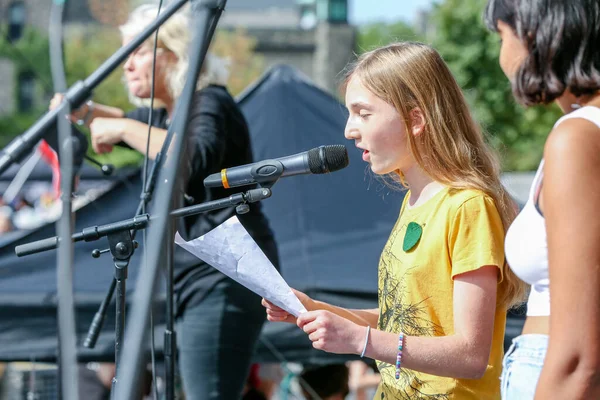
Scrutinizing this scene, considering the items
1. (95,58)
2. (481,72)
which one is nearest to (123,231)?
(481,72)

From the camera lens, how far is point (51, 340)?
347 cm

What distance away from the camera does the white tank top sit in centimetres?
138

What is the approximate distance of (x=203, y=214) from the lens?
2.68 m

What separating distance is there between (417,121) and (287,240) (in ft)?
7.11

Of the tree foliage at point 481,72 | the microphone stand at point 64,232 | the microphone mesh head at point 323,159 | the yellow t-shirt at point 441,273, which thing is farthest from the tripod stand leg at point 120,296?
the tree foliage at point 481,72

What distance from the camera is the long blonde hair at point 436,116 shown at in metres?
1.91

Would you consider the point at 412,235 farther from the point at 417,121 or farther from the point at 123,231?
the point at 123,231

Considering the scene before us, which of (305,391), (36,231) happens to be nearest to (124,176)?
(36,231)

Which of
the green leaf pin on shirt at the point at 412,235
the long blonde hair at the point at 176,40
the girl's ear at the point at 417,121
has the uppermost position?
the long blonde hair at the point at 176,40

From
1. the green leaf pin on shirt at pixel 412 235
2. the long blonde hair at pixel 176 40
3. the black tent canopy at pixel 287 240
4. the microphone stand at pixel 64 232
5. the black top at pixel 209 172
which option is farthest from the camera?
the black tent canopy at pixel 287 240

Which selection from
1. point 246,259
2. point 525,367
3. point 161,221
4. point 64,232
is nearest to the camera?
point 161,221

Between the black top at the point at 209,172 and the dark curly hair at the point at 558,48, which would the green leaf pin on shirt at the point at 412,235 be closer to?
the dark curly hair at the point at 558,48

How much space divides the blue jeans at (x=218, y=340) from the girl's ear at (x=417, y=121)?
957mm

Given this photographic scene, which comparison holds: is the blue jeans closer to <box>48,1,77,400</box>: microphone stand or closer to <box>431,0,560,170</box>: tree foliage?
<box>48,1,77,400</box>: microphone stand
